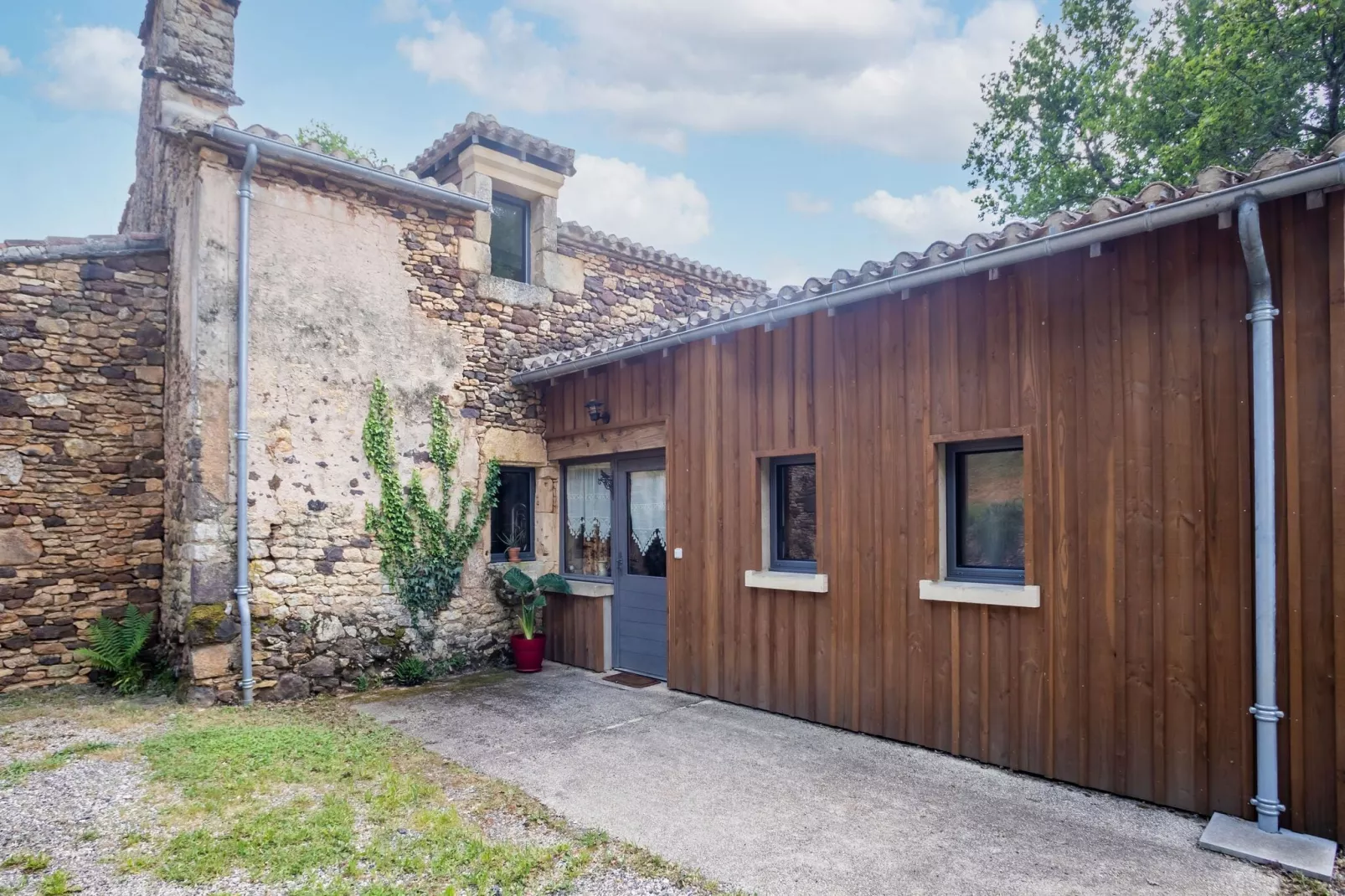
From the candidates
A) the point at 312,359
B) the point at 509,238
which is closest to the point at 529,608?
the point at 312,359

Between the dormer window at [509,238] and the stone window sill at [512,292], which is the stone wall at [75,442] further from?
the dormer window at [509,238]

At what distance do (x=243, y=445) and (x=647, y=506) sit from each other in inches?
144

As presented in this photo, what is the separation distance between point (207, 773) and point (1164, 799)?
5433 mm

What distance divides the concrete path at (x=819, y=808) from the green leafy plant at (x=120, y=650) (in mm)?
2559

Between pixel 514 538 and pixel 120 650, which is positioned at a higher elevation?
pixel 514 538

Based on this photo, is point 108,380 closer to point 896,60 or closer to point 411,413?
point 411,413

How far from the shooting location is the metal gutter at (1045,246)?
328cm

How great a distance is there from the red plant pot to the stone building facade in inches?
13.0

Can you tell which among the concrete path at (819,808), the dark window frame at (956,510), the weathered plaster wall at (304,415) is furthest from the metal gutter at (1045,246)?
the concrete path at (819,808)

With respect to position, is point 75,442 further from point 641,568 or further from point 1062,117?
point 1062,117

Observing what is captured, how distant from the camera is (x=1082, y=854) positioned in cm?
341

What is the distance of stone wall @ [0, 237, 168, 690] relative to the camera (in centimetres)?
643

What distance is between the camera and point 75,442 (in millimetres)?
6668

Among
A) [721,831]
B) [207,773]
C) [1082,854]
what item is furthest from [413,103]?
[1082,854]
